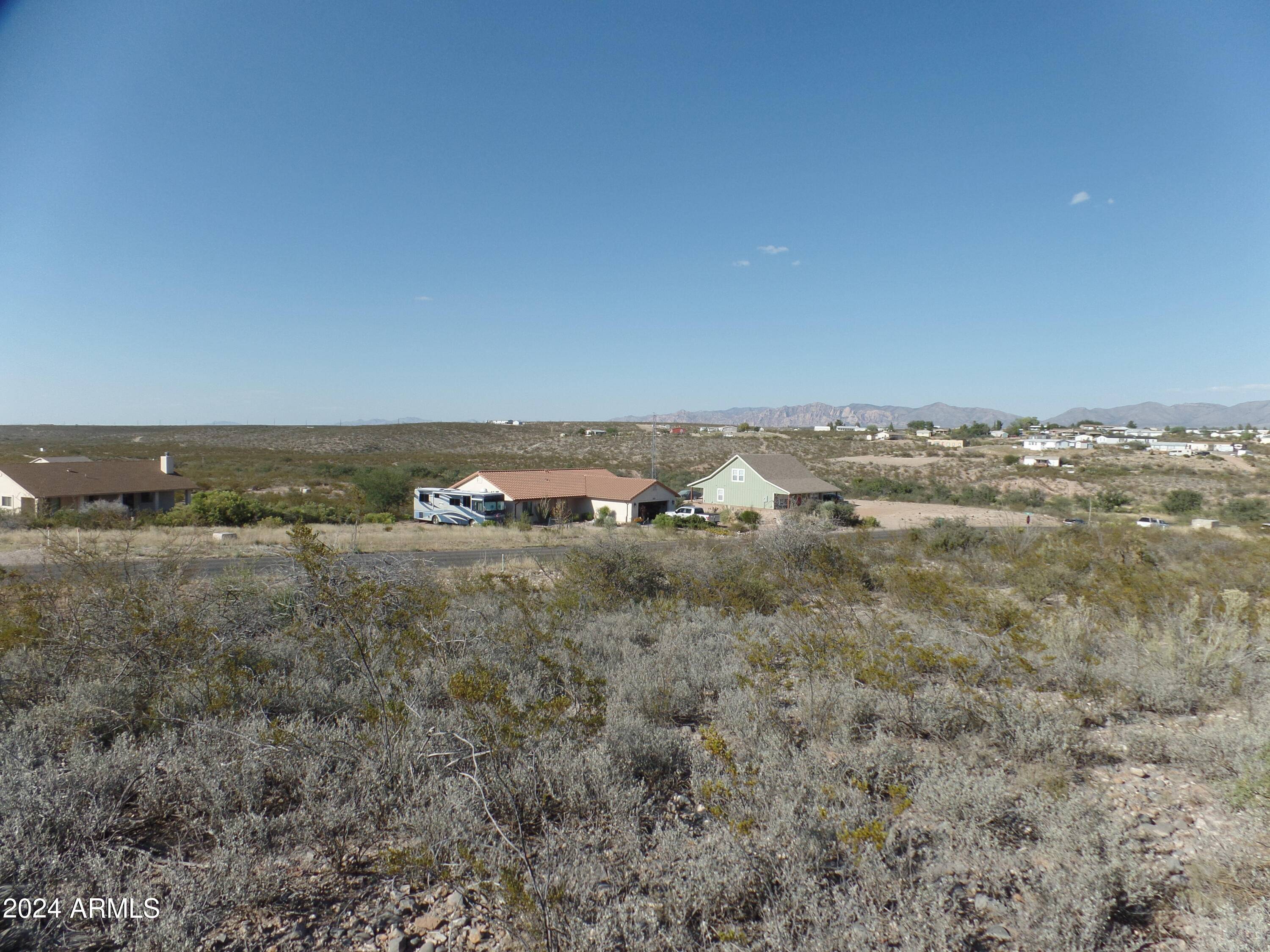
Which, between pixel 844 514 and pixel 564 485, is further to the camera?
pixel 564 485

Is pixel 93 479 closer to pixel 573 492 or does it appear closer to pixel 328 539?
pixel 573 492

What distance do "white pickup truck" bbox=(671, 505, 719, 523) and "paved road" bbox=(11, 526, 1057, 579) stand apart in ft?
36.0

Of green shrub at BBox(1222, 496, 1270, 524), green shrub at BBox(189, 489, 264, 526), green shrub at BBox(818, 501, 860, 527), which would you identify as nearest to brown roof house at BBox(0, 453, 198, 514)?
green shrub at BBox(189, 489, 264, 526)

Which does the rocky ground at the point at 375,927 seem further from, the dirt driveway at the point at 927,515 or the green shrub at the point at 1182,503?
the green shrub at the point at 1182,503

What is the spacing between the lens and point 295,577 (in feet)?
25.5

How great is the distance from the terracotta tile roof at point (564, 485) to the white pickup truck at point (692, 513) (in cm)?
148

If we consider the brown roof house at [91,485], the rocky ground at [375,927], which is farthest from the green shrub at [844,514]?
the brown roof house at [91,485]

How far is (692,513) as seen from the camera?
39.9m

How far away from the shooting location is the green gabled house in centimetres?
4431

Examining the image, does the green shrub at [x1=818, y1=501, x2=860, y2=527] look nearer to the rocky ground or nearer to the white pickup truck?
the white pickup truck

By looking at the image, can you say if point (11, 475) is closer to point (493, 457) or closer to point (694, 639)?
point (694, 639)

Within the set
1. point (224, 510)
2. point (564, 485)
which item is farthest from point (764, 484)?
point (224, 510)

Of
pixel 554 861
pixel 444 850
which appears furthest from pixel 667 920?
pixel 444 850

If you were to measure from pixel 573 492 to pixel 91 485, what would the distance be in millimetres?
26483
